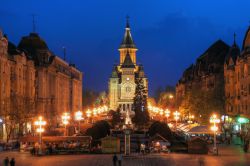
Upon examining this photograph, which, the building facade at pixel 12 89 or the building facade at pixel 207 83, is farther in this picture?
the building facade at pixel 207 83

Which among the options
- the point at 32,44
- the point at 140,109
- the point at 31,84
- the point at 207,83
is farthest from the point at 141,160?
the point at 140,109

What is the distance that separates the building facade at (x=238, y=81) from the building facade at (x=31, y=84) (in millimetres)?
32858

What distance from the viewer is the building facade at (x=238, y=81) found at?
83.5 meters

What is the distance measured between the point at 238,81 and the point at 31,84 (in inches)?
1485

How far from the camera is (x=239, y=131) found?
294 feet

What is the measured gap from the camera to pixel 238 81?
8988cm

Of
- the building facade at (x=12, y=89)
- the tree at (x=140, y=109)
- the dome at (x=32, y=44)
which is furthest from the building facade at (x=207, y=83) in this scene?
the dome at (x=32, y=44)

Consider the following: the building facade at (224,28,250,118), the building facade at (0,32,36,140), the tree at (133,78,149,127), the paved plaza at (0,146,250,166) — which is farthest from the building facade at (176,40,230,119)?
the paved plaza at (0,146,250,166)

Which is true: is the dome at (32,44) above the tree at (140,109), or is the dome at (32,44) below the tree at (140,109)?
above

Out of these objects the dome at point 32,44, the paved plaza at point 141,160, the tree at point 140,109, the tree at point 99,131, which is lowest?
the paved plaza at point 141,160

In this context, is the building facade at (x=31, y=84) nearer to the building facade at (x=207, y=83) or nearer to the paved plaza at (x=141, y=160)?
the paved plaza at (x=141, y=160)

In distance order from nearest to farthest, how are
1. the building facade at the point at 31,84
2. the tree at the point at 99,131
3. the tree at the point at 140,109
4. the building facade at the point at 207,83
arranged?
the tree at the point at 99,131
the building facade at the point at 31,84
the building facade at the point at 207,83
the tree at the point at 140,109

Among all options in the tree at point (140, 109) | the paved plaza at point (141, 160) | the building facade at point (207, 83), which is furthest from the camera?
the tree at point (140, 109)

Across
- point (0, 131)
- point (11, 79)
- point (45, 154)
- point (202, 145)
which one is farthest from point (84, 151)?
point (11, 79)
